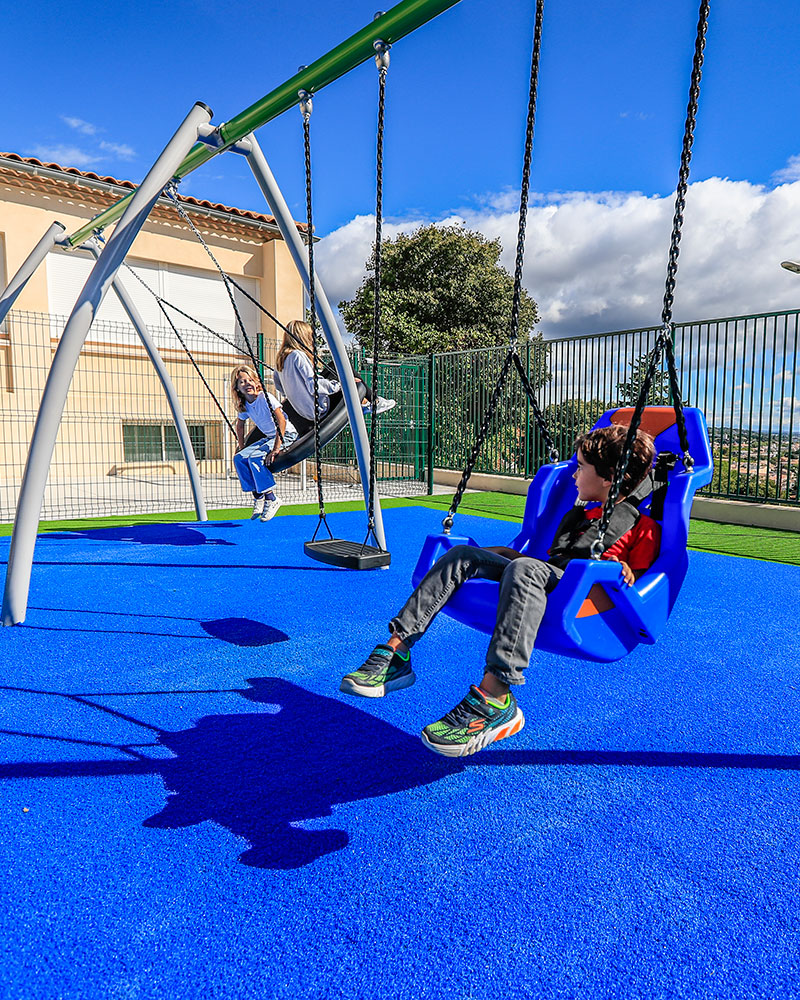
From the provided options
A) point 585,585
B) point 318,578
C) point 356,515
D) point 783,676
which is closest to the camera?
point 585,585

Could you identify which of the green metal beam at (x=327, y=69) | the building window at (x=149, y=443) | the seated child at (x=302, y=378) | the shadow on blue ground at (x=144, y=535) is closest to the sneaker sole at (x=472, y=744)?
the green metal beam at (x=327, y=69)

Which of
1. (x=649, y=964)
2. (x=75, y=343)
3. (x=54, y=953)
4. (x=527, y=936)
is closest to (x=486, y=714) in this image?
(x=527, y=936)

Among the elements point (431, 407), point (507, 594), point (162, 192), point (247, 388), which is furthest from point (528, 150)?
point (431, 407)

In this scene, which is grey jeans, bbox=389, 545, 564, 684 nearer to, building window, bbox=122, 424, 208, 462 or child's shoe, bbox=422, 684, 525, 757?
child's shoe, bbox=422, 684, 525, 757

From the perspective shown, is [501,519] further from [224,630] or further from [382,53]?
[382,53]

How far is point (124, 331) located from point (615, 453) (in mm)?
9012

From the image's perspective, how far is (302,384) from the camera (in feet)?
17.7

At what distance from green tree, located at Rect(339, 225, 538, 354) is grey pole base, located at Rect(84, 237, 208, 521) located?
13.2 m

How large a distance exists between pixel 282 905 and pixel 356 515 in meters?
6.61

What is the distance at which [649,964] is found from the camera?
4.48 ft

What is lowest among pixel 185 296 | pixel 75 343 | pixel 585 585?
pixel 585 585

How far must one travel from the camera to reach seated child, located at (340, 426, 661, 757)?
1.91m

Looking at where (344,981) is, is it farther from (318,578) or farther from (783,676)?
(318,578)

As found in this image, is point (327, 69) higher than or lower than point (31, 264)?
higher
